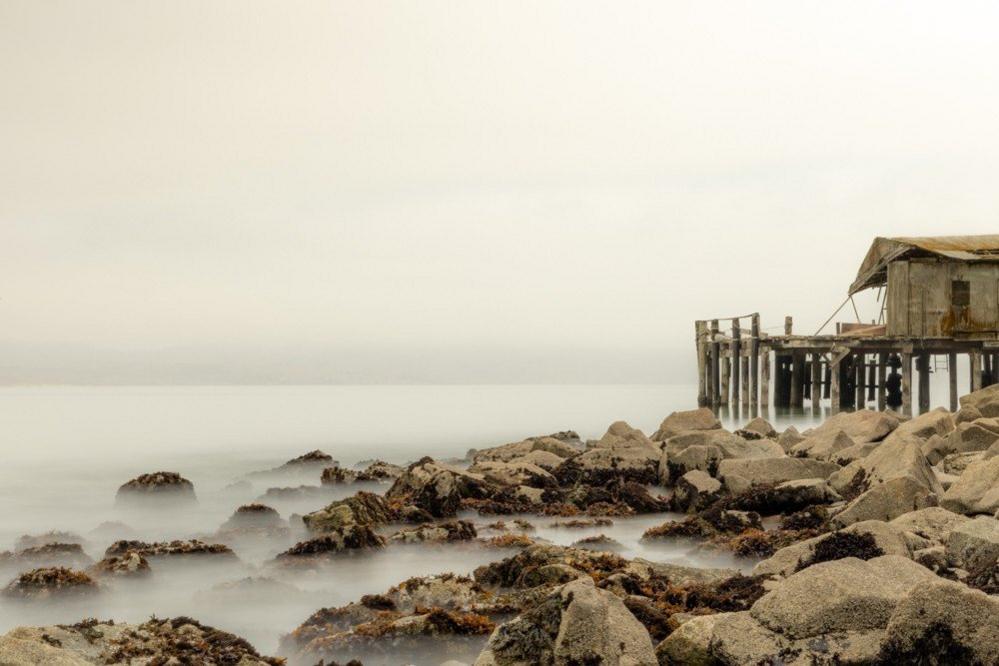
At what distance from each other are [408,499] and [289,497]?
6.34 meters

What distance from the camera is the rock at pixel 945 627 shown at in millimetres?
6883

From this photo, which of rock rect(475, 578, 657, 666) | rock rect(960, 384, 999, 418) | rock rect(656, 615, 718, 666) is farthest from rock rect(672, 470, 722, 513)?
rock rect(475, 578, 657, 666)

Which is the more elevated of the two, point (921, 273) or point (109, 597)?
point (921, 273)

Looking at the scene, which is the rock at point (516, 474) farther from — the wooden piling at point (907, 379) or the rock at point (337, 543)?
the wooden piling at point (907, 379)

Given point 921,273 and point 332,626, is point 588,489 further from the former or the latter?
point 921,273

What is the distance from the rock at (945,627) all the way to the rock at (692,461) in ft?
42.9

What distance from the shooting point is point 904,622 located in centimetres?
711

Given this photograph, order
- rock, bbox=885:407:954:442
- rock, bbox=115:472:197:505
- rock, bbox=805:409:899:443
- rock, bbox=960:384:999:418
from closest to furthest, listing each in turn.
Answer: rock, bbox=885:407:954:442 → rock, bbox=805:409:899:443 → rock, bbox=960:384:999:418 → rock, bbox=115:472:197:505

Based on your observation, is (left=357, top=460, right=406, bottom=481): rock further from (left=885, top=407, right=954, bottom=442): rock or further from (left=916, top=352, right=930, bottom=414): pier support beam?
(left=916, top=352, right=930, bottom=414): pier support beam

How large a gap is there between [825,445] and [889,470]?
603 centimetres

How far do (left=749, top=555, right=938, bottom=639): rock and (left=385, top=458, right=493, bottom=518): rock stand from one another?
11480 mm

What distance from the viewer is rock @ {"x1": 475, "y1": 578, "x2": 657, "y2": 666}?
7.04 meters

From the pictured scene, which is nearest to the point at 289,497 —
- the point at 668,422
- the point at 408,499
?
Result: the point at 408,499

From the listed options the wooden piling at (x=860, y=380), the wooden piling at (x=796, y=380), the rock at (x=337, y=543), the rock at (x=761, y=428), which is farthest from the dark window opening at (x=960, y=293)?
the rock at (x=337, y=543)
